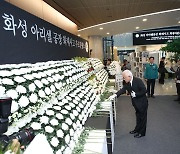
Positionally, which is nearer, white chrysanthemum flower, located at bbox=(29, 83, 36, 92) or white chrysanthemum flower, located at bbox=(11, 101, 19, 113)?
white chrysanthemum flower, located at bbox=(11, 101, 19, 113)

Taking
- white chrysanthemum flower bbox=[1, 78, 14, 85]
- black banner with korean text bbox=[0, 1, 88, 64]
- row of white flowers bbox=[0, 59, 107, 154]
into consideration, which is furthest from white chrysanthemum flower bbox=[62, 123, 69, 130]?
black banner with korean text bbox=[0, 1, 88, 64]

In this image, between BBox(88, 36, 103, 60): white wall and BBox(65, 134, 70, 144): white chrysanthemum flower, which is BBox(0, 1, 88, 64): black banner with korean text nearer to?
BBox(65, 134, 70, 144): white chrysanthemum flower

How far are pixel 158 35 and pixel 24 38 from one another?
15403mm

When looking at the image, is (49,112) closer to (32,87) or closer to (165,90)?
(32,87)

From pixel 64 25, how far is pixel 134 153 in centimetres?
536

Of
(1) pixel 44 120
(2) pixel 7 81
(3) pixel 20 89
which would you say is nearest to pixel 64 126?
(1) pixel 44 120

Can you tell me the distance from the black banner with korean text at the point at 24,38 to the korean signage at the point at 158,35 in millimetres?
13800

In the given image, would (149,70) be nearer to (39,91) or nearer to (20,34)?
(20,34)

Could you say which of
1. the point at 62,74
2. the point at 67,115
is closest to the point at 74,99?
the point at 62,74

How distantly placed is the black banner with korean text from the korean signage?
1380 centimetres

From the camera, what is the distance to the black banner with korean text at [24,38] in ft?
8.07

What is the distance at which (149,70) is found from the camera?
8836 millimetres

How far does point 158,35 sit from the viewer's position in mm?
16922

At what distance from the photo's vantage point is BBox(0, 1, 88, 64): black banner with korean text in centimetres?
246
